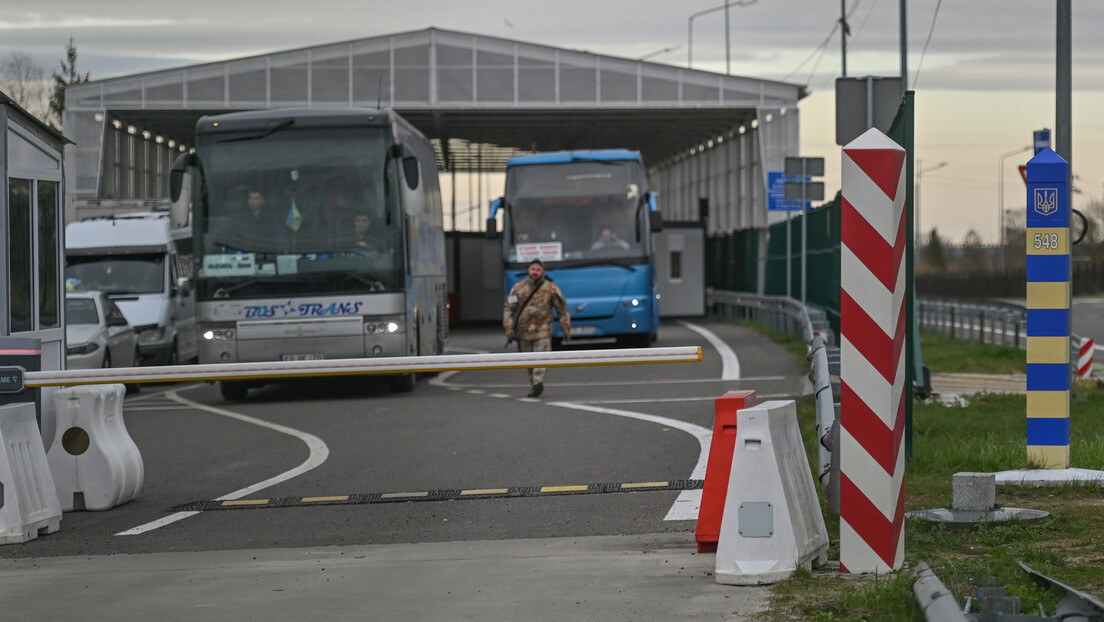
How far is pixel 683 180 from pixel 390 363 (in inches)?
2414

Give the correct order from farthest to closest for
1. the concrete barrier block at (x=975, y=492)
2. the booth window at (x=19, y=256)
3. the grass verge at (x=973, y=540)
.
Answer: the booth window at (x=19, y=256) → the concrete barrier block at (x=975, y=492) → the grass verge at (x=973, y=540)

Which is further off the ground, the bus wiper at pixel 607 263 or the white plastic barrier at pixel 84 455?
the bus wiper at pixel 607 263

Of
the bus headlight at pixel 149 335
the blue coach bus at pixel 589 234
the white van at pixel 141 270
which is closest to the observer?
the bus headlight at pixel 149 335

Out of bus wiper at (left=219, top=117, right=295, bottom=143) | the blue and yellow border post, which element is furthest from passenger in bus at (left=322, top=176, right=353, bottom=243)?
the blue and yellow border post

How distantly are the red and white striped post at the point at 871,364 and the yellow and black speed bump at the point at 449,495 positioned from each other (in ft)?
11.6

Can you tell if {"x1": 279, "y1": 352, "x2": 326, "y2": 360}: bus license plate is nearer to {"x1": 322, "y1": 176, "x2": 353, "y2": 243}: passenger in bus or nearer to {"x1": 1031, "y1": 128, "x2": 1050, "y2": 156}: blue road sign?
{"x1": 322, "y1": 176, "x2": 353, "y2": 243}: passenger in bus

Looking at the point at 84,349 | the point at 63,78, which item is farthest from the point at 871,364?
the point at 63,78

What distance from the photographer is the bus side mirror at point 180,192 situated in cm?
1867

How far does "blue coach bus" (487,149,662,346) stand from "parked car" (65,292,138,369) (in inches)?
295

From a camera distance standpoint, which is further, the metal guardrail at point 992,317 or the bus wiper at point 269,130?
the metal guardrail at point 992,317

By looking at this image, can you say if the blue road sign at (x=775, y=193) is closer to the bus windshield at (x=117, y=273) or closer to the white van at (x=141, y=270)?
the white van at (x=141, y=270)

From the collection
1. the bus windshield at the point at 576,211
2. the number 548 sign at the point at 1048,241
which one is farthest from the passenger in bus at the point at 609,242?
the number 548 sign at the point at 1048,241

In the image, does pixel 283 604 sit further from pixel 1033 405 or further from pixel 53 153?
pixel 53 153

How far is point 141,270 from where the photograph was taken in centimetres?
2558
